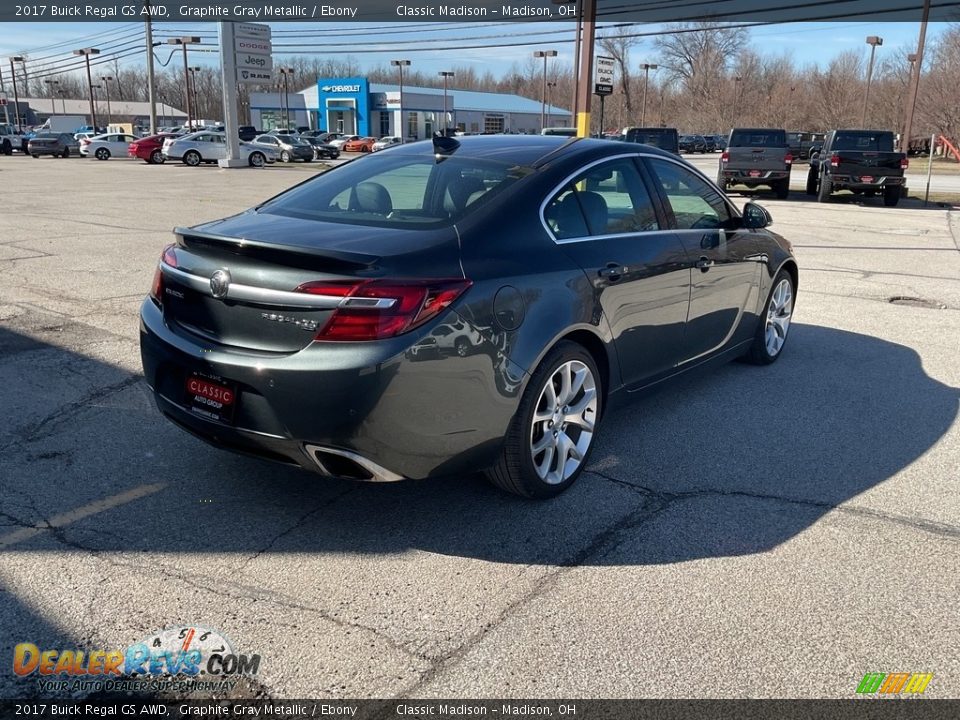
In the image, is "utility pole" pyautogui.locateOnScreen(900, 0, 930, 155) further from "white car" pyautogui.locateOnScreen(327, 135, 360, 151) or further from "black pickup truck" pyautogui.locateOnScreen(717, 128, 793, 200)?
"white car" pyautogui.locateOnScreen(327, 135, 360, 151)

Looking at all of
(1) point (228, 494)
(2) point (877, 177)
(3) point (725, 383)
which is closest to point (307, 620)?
(1) point (228, 494)

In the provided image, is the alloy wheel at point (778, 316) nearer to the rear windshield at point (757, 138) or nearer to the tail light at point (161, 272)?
the tail light at point (161, 272)

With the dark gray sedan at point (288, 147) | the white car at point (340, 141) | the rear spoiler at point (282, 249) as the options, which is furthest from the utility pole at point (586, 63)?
the white car at point (340, 141)

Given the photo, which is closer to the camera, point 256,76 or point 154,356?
point 154,356

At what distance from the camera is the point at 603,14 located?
40.0 m

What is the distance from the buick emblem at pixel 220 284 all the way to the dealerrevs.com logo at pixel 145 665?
133 cm

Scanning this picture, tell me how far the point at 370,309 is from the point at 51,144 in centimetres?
5187

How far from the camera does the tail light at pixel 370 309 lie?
308 cm

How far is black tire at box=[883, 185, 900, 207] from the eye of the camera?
Result: 2181 centimetres

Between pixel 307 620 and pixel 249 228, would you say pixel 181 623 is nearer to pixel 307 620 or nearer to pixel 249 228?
pixel 307 620

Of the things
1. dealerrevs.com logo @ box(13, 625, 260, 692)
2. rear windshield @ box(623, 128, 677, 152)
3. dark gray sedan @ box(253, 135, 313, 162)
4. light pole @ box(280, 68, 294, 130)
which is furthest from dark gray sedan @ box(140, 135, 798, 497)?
light pole @ box(280, 68, 294, 130)

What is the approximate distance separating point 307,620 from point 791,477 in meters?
2.61

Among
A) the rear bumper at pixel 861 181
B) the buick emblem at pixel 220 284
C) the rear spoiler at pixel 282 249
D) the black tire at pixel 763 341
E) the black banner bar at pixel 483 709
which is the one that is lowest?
the black banner bar at pixel 483 709

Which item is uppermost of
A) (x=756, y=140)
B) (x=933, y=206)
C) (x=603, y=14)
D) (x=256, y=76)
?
(x=603, y=14)
